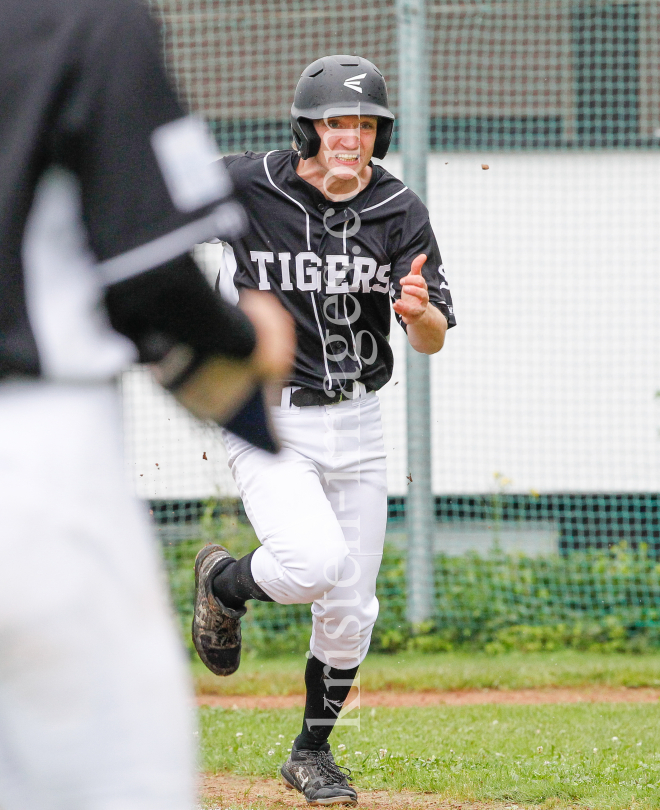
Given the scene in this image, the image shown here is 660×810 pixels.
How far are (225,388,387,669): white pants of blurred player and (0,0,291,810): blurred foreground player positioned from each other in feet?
7.15

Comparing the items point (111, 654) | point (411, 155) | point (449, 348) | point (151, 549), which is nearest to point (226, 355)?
point (151, 549)

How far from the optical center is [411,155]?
7145 mm

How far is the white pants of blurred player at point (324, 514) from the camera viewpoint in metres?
3.55

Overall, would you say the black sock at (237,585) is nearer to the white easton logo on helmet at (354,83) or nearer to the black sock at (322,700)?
the black sock at (322,700)

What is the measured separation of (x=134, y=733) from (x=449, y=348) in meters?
6.69

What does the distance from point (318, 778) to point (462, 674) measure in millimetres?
2539

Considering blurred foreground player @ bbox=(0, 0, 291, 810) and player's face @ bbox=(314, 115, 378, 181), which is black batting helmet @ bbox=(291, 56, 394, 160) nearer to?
player's face @ bbox=(314, 115, 378, 181)

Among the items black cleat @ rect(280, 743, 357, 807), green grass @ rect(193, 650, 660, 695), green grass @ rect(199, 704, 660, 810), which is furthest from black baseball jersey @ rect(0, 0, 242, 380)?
green grass @ rect(193, 650, 660, 695)

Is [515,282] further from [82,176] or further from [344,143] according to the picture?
[82,176]

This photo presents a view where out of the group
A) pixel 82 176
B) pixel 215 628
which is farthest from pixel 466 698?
pixel 82 176

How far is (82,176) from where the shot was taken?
130 centimetres

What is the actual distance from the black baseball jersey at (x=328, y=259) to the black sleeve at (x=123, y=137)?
2510 millimetres

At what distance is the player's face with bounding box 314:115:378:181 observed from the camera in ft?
12.7

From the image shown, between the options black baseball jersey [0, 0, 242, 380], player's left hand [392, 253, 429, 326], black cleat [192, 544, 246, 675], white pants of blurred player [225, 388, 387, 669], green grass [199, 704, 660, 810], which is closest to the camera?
black baseball jersey [0, 0, 242, 380]
